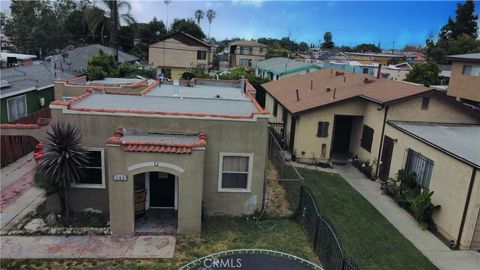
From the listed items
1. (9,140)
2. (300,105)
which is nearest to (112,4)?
(9,140)

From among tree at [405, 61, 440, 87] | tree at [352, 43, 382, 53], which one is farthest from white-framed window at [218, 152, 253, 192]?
tree at [352, 43, 382, 53]

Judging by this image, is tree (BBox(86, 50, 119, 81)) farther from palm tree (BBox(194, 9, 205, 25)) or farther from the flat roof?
palm tree (BBox(194, 9, 205, 25))

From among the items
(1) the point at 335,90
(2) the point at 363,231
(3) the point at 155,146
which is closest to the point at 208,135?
(3) the point at 155,146

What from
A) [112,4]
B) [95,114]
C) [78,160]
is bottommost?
[78,160]

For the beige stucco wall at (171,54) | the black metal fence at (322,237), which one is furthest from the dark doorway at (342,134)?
the beige stucco wall at (171,54)

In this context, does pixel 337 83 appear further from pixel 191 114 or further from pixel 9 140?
pixel 9 140

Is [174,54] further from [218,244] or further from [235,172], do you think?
[218,244]
